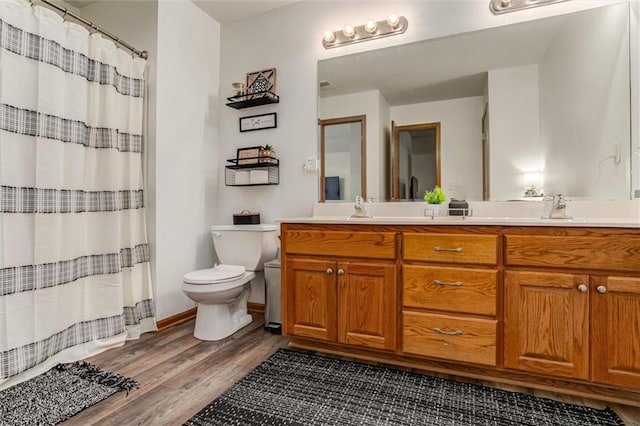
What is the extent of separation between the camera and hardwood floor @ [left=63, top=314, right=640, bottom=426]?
1.40 meters

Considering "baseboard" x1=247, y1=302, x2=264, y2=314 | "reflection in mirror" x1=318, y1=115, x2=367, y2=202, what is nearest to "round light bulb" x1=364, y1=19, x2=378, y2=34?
"reflection in mirror" x1=318, y1=115, x2=367, y2=202

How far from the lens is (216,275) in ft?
7.34

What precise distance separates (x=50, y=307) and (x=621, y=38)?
3526mm

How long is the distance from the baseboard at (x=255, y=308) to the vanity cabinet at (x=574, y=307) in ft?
6.20

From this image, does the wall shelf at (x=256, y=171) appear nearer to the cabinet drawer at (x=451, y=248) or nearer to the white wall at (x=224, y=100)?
the white wall at (x=224, y=100)

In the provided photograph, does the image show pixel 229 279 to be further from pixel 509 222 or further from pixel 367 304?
pixel 509 222

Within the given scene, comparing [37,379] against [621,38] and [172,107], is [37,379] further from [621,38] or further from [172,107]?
[621,38]

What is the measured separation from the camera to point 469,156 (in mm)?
2168

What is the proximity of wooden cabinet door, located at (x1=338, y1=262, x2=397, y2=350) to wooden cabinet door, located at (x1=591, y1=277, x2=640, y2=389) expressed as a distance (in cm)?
88

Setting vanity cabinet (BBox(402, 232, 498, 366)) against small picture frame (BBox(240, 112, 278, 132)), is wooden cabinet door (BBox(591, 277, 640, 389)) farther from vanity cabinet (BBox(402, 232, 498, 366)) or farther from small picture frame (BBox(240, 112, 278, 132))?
small picture frame (BBox(240, 112, 278, 132))

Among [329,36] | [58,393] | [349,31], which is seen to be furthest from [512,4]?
[58,393]

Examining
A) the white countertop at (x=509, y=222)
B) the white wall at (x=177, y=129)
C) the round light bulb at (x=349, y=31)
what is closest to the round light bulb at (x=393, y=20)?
the round light bulb at (x=349, y=31)

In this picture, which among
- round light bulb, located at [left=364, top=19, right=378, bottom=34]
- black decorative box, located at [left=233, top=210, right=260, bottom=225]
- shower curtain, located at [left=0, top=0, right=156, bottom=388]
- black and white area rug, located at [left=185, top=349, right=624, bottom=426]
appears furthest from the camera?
black decorative box, located at [left=233, top=210, right=260, bottom=225]

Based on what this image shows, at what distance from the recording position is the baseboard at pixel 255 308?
2.81m
